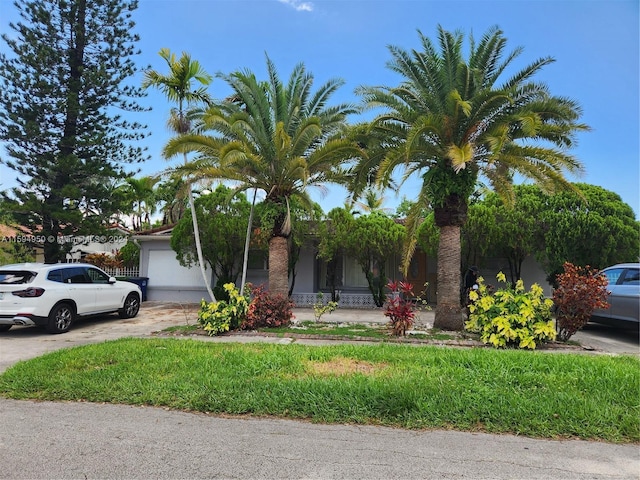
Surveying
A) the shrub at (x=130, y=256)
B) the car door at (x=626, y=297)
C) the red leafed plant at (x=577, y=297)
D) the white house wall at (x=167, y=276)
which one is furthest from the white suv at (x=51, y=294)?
the car door at (x=626, y=297)

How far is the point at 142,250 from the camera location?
65.8 feet

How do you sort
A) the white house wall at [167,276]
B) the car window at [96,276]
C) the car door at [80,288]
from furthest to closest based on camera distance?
the white house wall at [167,276]
the car window at [96,276]
the car door at [80,288]

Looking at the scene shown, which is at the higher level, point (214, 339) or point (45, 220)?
point (45, 220)

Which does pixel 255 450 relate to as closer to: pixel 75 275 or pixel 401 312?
pixel 401 312

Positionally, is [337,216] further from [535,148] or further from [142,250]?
[142,250]

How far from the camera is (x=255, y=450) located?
12.5 ft

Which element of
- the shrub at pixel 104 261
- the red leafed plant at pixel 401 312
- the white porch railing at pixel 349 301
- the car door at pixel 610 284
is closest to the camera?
the red leafed plant at pixel 401 312

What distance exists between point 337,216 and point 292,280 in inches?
165

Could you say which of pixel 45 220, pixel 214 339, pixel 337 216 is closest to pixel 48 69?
pixel 45 220

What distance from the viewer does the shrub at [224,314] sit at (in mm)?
10328

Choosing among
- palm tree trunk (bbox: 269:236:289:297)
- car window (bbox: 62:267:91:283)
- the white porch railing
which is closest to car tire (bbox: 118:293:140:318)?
car window (bbox: 62:267:91:283)

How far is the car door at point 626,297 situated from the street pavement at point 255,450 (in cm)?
693

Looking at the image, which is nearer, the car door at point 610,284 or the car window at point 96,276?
the car door at point 610,284

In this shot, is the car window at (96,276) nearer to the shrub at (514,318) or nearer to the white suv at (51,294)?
the white suv at (51,294)
